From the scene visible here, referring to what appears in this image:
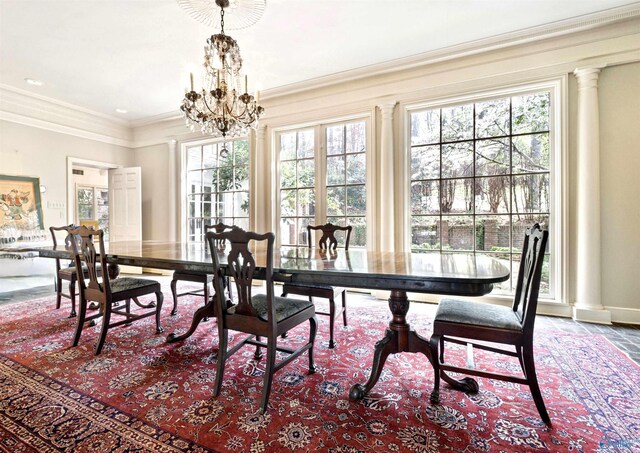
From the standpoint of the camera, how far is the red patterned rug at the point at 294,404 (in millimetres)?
1395

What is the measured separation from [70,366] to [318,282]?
73.4 inches

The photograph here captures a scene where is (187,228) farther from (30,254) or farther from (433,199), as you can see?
(433,199)

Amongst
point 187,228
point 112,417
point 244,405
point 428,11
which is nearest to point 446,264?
point 244,405

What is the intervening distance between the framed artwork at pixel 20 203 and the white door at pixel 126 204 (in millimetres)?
1216

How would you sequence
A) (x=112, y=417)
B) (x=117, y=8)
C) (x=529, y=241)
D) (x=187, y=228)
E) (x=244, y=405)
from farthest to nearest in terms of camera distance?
(x=187, y=228) → (x=117, y=8) → (x=529, y=241) → (x=244, y=405) → (x=112, y=417)

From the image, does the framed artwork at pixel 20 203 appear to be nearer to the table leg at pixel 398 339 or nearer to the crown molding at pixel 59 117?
the crown molding at pixel 59 117

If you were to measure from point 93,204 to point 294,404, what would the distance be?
378 inches

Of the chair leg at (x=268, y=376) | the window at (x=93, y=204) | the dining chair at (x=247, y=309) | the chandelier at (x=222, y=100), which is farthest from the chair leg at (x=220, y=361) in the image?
the window at (x=93, y=204)

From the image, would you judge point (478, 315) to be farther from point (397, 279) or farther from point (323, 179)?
point (323, 179)

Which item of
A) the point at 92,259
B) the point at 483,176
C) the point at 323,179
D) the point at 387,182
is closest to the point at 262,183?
the point at 323,179

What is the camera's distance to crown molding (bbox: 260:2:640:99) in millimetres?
2840

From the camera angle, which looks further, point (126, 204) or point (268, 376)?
point (126, 204)

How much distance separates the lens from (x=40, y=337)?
262 centimetres

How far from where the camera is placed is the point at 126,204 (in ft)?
18.9
